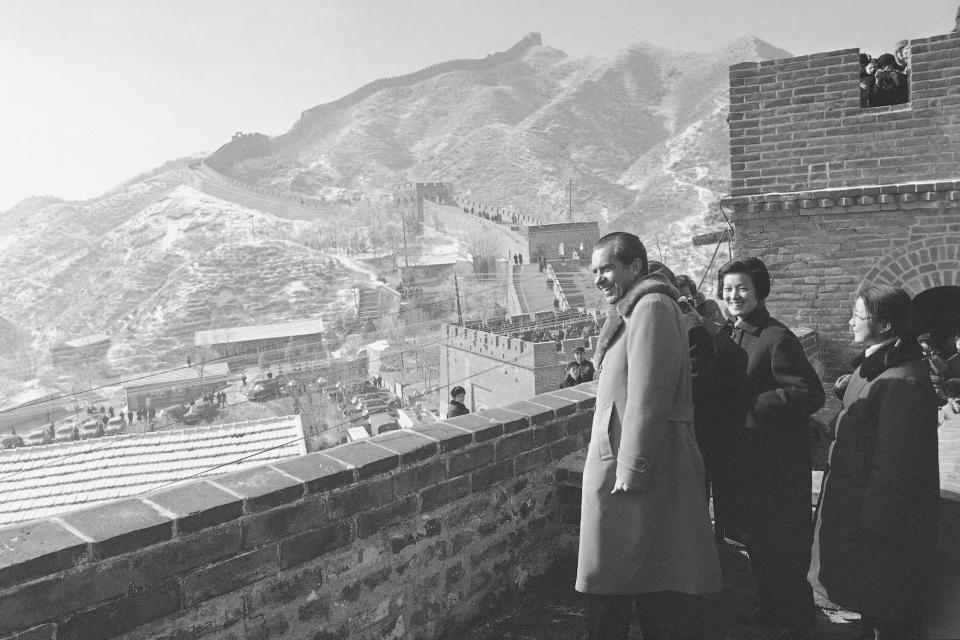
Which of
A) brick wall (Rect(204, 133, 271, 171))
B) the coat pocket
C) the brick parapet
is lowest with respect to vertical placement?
the coat pocket

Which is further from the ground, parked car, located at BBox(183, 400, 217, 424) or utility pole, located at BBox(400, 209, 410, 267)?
utility pole, located at BBox(400, 209, 410, 267)

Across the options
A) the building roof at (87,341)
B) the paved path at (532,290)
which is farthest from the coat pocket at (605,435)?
the building roof at (87,341)

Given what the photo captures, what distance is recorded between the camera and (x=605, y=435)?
2.19m

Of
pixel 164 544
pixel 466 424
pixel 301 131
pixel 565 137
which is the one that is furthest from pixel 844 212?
pixel 301 131

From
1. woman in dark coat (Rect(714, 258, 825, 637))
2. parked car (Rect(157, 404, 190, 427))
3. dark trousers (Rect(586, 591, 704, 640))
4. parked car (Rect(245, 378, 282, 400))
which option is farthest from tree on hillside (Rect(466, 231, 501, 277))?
dark trousers (Rect(586, 591, 704, 640))

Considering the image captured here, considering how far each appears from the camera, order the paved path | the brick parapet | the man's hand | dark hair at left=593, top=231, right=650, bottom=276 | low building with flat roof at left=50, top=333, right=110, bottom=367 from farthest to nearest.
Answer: low building with flat roof at left=50, top=333, right=110, bottom=367, the paved path, the brick parapet, dark hair at left=593, top=231, right=650, bottom=276, the man's hand

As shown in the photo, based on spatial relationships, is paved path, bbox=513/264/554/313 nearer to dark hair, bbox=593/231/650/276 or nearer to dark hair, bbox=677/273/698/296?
dark hair, bbox=677/273/698/296

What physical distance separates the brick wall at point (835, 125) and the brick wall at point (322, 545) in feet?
10.8

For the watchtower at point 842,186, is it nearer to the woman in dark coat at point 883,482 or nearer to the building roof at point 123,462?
the woman in dark coat at point 883,482

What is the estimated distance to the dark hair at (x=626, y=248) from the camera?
2.29 meters

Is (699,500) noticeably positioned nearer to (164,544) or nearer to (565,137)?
(164,544)

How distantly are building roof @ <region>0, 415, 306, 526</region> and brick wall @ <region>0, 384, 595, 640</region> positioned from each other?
4.76 m

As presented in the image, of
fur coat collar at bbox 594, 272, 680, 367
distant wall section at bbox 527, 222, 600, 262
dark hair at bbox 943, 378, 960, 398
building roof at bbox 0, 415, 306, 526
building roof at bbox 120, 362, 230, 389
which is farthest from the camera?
distant wall section at bbox 527, 222, 600, 262

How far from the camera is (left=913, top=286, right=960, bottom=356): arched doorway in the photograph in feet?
18.2
